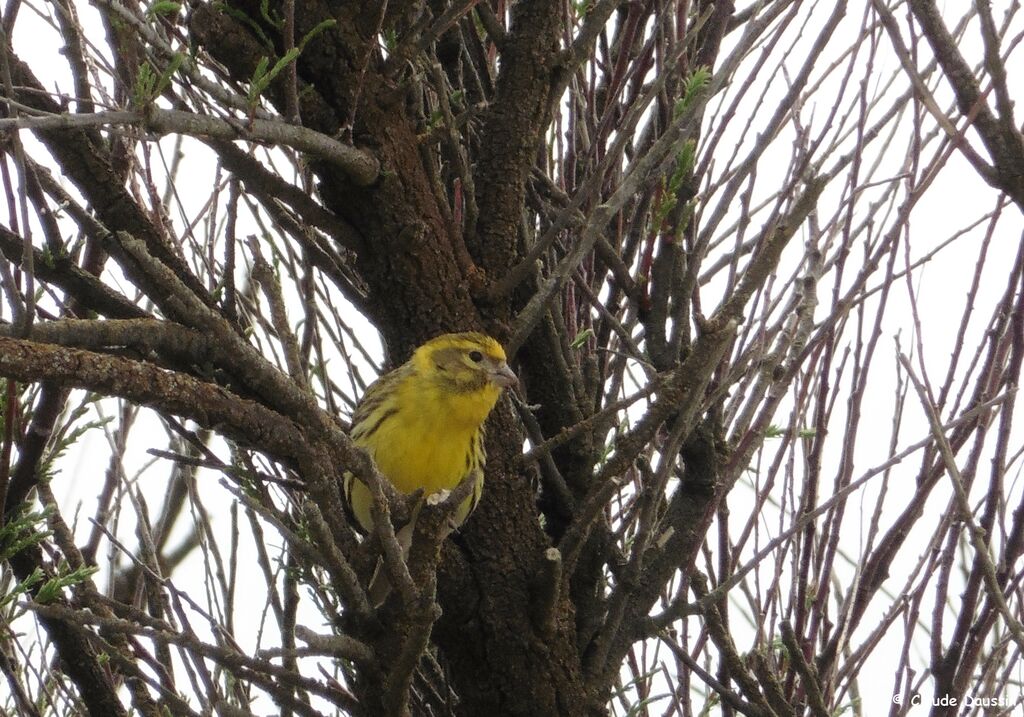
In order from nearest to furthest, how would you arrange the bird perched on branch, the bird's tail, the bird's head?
the bird's tail
the bird's head
the bird perched on branch

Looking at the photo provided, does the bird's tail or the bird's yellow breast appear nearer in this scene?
the bird's tail

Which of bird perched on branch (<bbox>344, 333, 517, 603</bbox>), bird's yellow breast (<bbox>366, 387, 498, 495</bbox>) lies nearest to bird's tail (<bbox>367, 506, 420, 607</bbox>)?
bird perched on branch (<bbox>344, 333, 517, 603</bbox>)

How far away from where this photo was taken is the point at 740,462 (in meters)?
3.07

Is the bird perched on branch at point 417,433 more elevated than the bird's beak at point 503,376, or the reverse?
the bird perched on branch at point 417,433

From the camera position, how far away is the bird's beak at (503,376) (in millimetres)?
3229

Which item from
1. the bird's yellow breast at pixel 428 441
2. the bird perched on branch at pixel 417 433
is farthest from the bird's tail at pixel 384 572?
the bird's yellow breast at pixel 428 441

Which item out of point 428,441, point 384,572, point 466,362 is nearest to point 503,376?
point 466,362

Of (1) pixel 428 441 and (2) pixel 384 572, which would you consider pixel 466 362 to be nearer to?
(1) pixel 428 441

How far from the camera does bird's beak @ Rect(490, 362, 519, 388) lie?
3229mm

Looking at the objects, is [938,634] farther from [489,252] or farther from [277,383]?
[277,383]

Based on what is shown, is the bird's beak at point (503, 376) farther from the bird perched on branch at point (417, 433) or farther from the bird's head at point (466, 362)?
the bird perched on branch at point (417, 433)

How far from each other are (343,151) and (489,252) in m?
0.59

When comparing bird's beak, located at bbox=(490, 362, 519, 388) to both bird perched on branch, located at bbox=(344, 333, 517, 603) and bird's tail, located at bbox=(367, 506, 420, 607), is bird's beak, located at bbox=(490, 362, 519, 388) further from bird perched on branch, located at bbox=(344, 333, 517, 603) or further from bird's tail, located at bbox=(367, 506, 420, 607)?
bird's tail, located at bbox=(367, 506, 420, 607)

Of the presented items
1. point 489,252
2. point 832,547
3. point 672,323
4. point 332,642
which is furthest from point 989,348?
point 332,642
